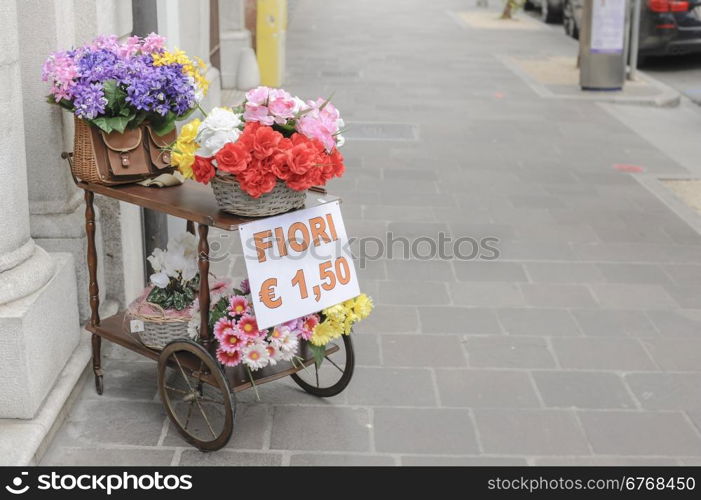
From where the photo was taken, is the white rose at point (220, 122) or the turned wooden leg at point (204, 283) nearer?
the white rose at point (220, 122)

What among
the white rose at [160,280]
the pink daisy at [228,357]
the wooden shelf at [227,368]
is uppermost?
the white rose at [160,280]

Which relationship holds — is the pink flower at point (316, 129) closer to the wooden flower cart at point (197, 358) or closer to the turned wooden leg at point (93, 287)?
the wooden flower cart at point (197, 358)

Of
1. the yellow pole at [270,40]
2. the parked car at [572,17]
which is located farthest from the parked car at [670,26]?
the yellow pole at [270,40]

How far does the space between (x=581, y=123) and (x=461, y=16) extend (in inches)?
480

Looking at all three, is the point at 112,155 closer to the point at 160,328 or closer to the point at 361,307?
the point at 160,328

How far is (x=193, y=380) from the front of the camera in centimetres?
447

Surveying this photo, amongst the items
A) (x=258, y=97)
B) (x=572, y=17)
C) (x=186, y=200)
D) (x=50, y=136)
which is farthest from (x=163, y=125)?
(x=572, y=17)

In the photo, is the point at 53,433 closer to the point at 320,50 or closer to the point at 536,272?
the point at 536,272

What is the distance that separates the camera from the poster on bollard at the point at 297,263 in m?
3.84

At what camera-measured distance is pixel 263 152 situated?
142 inches

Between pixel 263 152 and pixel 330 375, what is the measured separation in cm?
156

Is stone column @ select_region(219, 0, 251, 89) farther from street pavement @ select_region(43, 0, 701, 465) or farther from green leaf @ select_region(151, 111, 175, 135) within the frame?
green leaf @ select_region(151, 111, 175, 135)

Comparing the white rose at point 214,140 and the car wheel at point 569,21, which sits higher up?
the white rose at point 214,140

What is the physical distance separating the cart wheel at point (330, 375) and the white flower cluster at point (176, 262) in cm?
73
